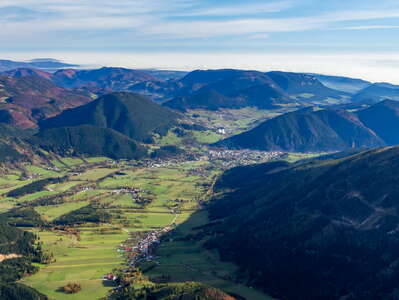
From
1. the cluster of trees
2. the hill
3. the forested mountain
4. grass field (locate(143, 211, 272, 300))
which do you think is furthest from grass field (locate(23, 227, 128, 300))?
the hill

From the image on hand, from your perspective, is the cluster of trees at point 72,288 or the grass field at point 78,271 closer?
the cluster of trees at point 72,288

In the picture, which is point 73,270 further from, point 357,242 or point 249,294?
point 357,242

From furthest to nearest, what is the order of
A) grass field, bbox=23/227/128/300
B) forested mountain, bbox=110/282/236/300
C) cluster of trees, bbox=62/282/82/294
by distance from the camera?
1. grass field, bbox=23/227/128/300
2. cluster of trees, bbox=62/282/82/294
3. forested mountain, bbox=110/282/236/300

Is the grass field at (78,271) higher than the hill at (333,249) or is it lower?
lower

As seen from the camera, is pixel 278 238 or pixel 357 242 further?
pixel 278 238

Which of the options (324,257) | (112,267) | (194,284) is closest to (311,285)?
(324,257)

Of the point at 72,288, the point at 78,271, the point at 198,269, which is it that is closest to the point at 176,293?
the point at 198,269

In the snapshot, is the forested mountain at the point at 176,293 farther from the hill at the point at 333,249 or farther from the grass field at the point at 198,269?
the hill at the point at 333,249

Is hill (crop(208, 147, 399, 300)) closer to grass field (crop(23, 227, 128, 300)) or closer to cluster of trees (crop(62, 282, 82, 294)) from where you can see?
grass field (crop(23, 227, 128, 300))

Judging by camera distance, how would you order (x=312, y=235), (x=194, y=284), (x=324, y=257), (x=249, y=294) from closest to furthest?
1. (x=194, y=284)
2. (x=249, y=294)
3. (x=324, y=257)
4. (x=312, y=235)

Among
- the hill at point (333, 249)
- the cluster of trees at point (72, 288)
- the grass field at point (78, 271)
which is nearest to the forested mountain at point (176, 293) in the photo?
the grass field at point (78, 271)

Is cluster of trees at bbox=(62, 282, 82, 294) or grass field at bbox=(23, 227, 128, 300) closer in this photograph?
cluster of trees at bbox=(62, 282, 82, 294)
